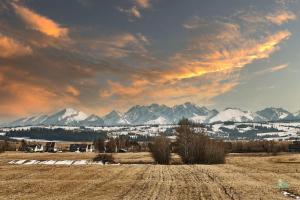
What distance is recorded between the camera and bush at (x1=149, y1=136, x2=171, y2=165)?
4779 inches

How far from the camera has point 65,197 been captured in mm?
37438

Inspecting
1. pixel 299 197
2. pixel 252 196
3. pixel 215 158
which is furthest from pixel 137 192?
pixel 215 158

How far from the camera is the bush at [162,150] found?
121 m

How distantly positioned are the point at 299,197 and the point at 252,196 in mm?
4234

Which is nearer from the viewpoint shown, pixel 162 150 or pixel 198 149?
pixel 198 149

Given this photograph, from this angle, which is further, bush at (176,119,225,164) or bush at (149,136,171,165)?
bush at (149,136,171,165)

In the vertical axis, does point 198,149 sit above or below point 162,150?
above

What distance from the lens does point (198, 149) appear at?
120m

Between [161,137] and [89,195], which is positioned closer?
[89,195]

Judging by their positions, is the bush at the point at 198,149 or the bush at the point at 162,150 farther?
the bush at the point at 162,150

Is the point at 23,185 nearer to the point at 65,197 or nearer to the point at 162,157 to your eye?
the point at 65,197

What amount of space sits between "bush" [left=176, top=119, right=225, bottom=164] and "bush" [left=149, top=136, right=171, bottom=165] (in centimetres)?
391

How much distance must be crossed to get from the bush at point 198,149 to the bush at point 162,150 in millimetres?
3907

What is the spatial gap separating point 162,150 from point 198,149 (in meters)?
10.7
